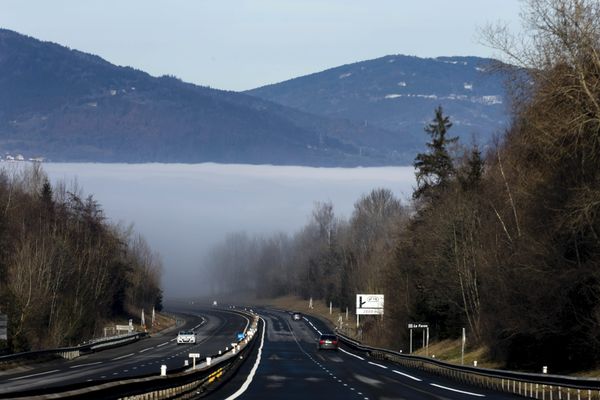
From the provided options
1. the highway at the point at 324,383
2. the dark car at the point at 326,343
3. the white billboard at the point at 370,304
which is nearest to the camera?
the highway at the point at 324,383

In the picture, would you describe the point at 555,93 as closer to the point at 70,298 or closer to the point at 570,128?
the point at 570,128

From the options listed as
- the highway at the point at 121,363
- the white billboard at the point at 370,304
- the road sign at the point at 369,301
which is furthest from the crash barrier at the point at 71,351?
the road sign at the point at 369,301

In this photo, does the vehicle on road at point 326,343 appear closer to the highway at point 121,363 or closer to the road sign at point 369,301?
the highway at point 121,363

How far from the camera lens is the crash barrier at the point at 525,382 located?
37.0 m

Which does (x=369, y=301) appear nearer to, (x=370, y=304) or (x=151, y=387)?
(x=370, y=304)

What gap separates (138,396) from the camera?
1157 inches

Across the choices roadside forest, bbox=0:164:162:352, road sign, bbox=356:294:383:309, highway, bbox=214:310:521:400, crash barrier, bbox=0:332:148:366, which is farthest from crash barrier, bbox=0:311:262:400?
road sign, bbox=356:294:383:309

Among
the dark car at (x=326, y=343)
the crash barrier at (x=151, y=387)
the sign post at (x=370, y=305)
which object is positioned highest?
the crash barrier at (x=151, y=387)

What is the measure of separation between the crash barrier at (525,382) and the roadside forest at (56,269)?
2862cm

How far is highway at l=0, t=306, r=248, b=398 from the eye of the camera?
47.6 meters

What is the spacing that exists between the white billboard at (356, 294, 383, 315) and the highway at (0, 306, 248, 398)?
13.1m

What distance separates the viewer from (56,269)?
10138 centimetres

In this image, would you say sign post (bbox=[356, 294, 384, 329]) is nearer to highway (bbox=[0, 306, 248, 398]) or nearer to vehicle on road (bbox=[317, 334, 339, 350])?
highway (bbox=[0, 306, 248, 398])

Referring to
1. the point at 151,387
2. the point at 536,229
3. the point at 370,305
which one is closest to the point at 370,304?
the point at 370,305
